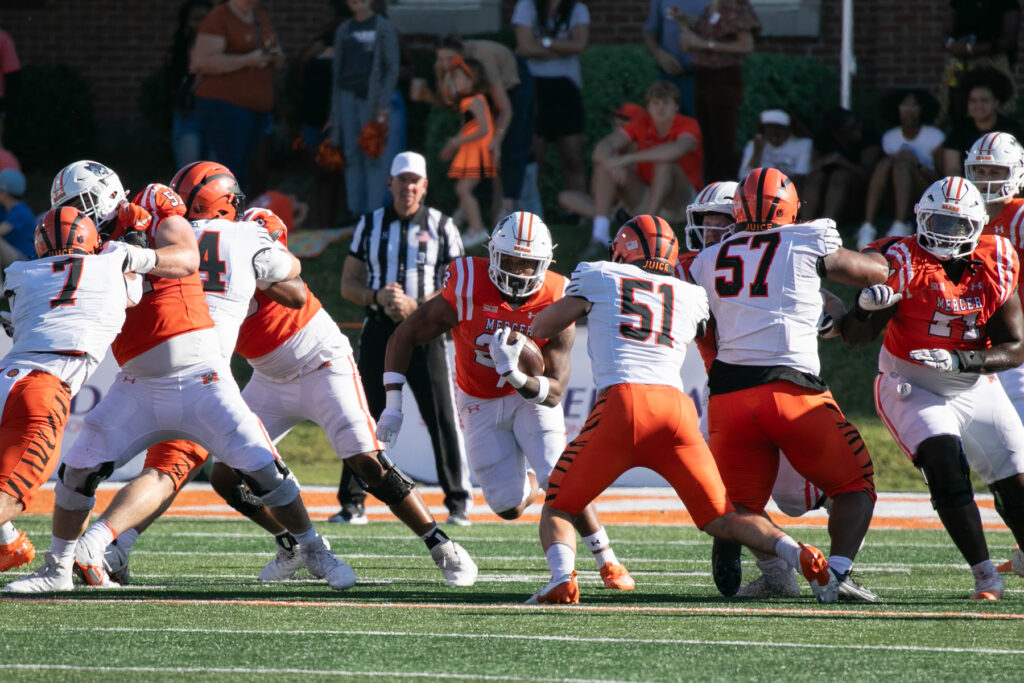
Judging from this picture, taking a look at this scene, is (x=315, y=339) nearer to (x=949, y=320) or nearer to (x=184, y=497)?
(x=949, y=320)

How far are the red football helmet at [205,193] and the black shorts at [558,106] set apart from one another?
6.15 m

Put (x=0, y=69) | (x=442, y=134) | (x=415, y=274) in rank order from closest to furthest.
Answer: (x=415, y=274) < (x=0, y=69) < (x=442, y=134)

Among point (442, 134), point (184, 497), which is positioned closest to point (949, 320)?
point (184, 497)

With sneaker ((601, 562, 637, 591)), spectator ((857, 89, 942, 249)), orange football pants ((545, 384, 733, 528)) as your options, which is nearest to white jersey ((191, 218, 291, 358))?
orange football pants ((545, 384, 733, 528))

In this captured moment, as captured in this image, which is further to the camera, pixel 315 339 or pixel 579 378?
pixel 579 378

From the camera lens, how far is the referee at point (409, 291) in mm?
9734

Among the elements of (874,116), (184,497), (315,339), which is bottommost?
(184,497)

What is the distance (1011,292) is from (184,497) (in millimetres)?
6678

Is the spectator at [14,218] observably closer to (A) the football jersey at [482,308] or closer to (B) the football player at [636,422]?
(A) the football jersey at [482,308]

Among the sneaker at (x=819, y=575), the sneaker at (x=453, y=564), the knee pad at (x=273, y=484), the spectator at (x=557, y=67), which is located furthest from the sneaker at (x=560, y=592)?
the spectator at (x=557, y=67)

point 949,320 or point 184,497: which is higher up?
point 949,320

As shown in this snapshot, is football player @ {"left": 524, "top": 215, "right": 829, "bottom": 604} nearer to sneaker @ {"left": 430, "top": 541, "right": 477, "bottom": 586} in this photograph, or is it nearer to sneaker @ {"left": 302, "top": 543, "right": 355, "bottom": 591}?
sneaker @ {"left": 430, "top": 541, "right": 477, "bottom": 586}

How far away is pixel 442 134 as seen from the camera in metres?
15.2

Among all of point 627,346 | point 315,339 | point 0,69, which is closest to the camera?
point 627,346
